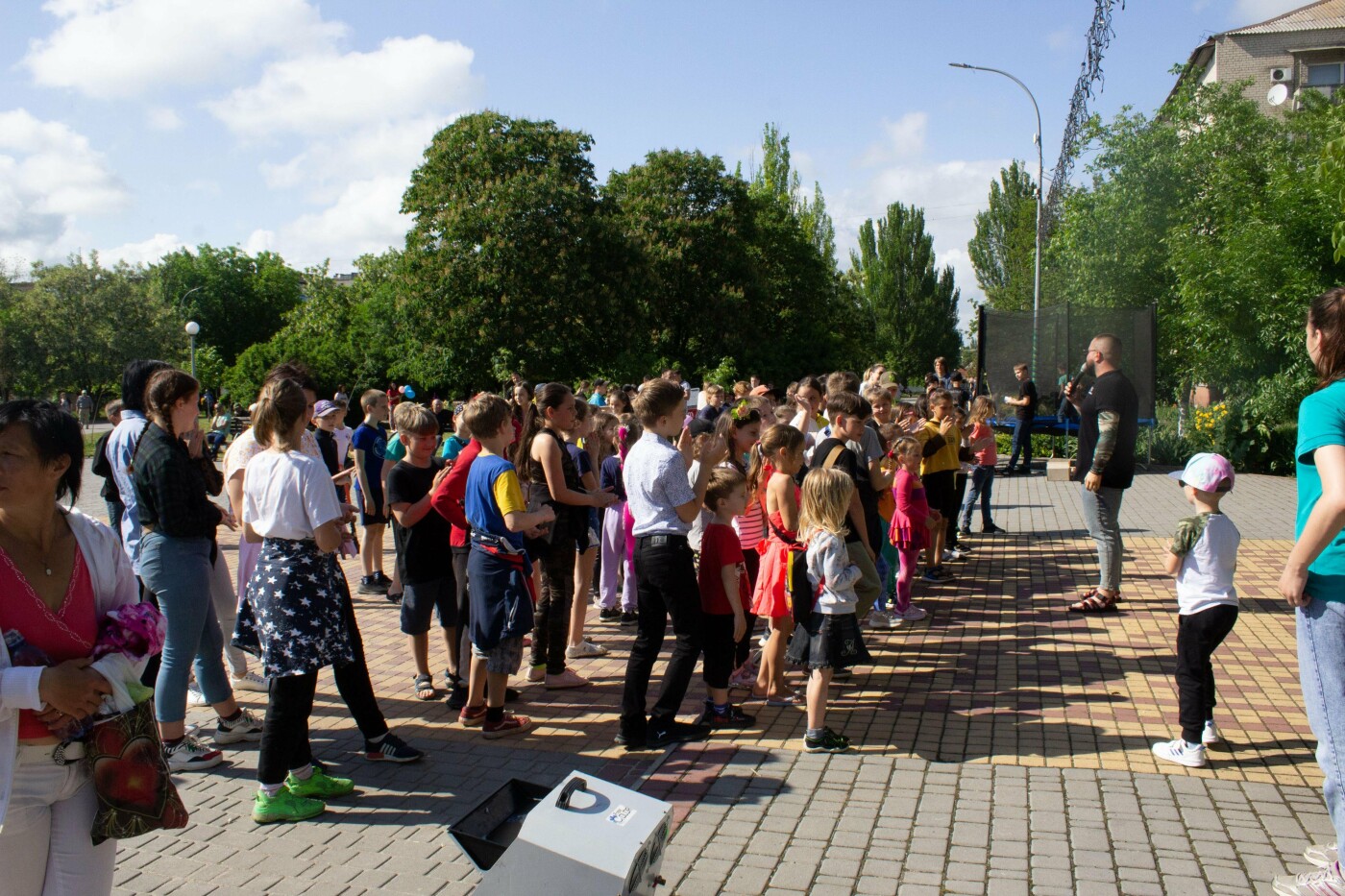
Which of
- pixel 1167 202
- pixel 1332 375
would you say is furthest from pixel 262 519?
pixel 1167 202

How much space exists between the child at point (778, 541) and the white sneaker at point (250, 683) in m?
Answer: 3.15

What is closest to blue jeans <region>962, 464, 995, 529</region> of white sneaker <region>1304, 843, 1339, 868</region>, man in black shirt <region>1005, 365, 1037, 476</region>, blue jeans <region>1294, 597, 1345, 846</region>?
man in black shirt <region>1005, 365, 1037, 476</region>

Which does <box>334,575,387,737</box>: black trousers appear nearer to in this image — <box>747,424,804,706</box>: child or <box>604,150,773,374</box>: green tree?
<box>747,424,804,706</box>: child

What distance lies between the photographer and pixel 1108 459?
25.6ft

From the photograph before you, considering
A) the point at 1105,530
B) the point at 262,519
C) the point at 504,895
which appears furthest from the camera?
the point at 1105,530

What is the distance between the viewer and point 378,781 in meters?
4.69

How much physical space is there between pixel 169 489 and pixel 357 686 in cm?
127

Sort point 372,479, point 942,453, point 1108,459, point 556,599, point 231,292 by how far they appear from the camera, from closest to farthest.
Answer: point 556,599, point 1108,459, point 372,479, point 942,453, point 231,292

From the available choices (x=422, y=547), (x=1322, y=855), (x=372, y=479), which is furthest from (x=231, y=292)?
(x=1322, y=855)

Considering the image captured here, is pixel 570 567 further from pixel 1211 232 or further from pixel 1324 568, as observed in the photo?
pixel 1211 232

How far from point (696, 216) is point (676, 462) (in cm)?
3469

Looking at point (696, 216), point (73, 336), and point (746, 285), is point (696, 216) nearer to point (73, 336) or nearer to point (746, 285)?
point (746, 285)

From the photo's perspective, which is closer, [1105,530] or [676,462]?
[676,462]

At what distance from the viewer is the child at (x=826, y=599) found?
4949mm
